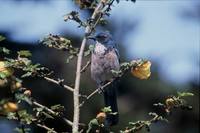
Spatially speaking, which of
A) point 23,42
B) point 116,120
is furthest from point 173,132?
point 116,120

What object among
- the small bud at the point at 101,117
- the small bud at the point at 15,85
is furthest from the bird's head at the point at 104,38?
the small bud at the point at 15,85

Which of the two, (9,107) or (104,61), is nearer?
(9,107)

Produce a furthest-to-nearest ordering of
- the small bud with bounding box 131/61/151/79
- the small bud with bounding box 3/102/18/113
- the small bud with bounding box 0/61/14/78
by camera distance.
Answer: the small bud with bounding box 131/61/151/79, the small bud with bounding box 0/61/14/78, the small bud with bounding box 3/102/18/113

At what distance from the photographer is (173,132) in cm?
1862

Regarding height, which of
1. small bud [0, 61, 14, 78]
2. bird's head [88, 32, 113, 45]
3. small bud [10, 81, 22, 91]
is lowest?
small bud [10, 81, 22, 91]

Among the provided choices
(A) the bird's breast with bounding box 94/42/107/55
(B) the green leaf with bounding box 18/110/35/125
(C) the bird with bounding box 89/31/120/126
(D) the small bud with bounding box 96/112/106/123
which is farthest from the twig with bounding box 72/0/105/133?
(A) the bird's breast with bounding box 94/42/107/55

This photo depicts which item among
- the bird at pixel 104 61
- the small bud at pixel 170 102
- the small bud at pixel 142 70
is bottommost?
the small bud at pixel 170 102

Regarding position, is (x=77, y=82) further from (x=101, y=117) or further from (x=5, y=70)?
(x=5, y=70)

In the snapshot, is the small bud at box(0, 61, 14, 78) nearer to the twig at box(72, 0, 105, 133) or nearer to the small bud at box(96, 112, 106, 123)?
the twig at box(72, 0, 105, 133)

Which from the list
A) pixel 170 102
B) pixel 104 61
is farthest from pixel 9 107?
pixel 104 61

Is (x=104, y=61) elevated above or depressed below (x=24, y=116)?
above

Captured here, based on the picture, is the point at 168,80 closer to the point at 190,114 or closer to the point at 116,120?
the point at 190,114

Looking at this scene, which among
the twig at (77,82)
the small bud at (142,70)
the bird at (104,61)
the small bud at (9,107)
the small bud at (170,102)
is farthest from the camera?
the bird at (104,61)

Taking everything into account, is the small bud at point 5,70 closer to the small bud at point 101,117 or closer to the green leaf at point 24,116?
the green leaf at point 24,116
